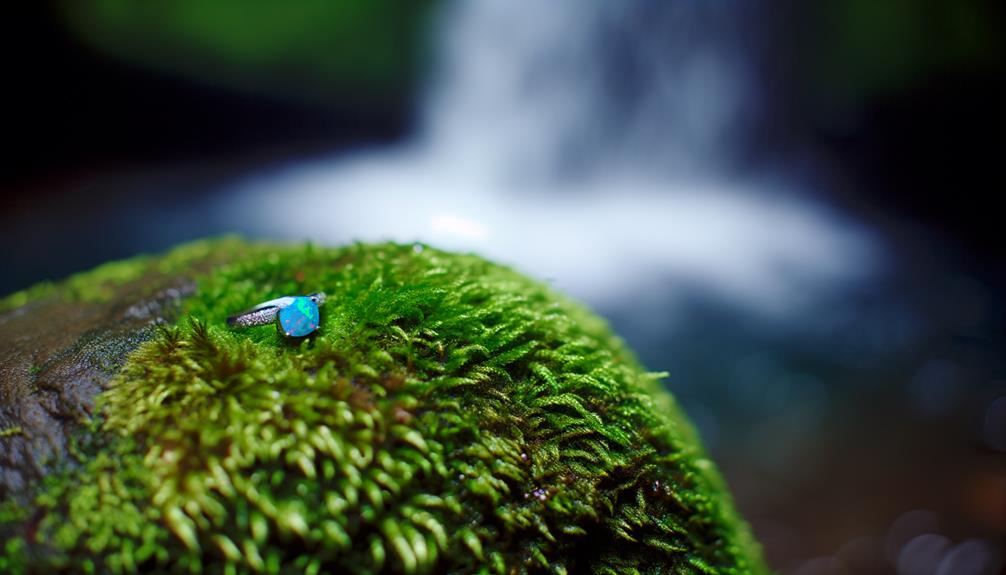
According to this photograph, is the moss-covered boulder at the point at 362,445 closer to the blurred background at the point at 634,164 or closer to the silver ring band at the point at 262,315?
the silver ring band at the point at 262,315

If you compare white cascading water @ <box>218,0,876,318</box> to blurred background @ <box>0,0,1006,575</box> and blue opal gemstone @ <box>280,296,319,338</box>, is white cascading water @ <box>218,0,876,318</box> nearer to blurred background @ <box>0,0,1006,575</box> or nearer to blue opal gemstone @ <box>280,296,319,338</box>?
blurred background @ <box>0,0,1006,575</box>

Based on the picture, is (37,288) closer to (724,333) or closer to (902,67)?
(724,333)

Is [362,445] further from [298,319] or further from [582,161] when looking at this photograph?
[582,161]

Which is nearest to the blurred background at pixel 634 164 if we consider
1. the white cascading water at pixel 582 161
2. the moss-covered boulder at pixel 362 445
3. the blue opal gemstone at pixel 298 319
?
the white cascading water at pixel 582 161

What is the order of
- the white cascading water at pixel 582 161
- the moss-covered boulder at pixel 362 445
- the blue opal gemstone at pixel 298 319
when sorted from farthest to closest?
1. the white cascading water at pixel 582 161
2. the blue opal gemstone at pixel 298 319
3. the moss-covered boulder at pixel 362 445

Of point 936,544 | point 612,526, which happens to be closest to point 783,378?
point 936,544

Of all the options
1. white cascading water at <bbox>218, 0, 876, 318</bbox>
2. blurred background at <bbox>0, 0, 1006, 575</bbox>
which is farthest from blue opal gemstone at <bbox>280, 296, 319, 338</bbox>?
white cascading water at <bbox>218, 0, 876, 318</bbox>

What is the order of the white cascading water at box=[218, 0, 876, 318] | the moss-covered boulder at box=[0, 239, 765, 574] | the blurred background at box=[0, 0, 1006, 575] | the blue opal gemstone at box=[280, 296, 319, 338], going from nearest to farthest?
1. the moss-covered boulder at box=[0, 239, 765, 574]
2. the blue opal gemstone at box=[280, 296, 319, 338]
3. the blurred background at box=[0, 0, 1006, 575]
4. the white cascading water at box=[218, 0, 876, 318]

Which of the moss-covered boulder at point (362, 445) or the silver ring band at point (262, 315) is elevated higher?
the silver ring band at point (262, 315)
